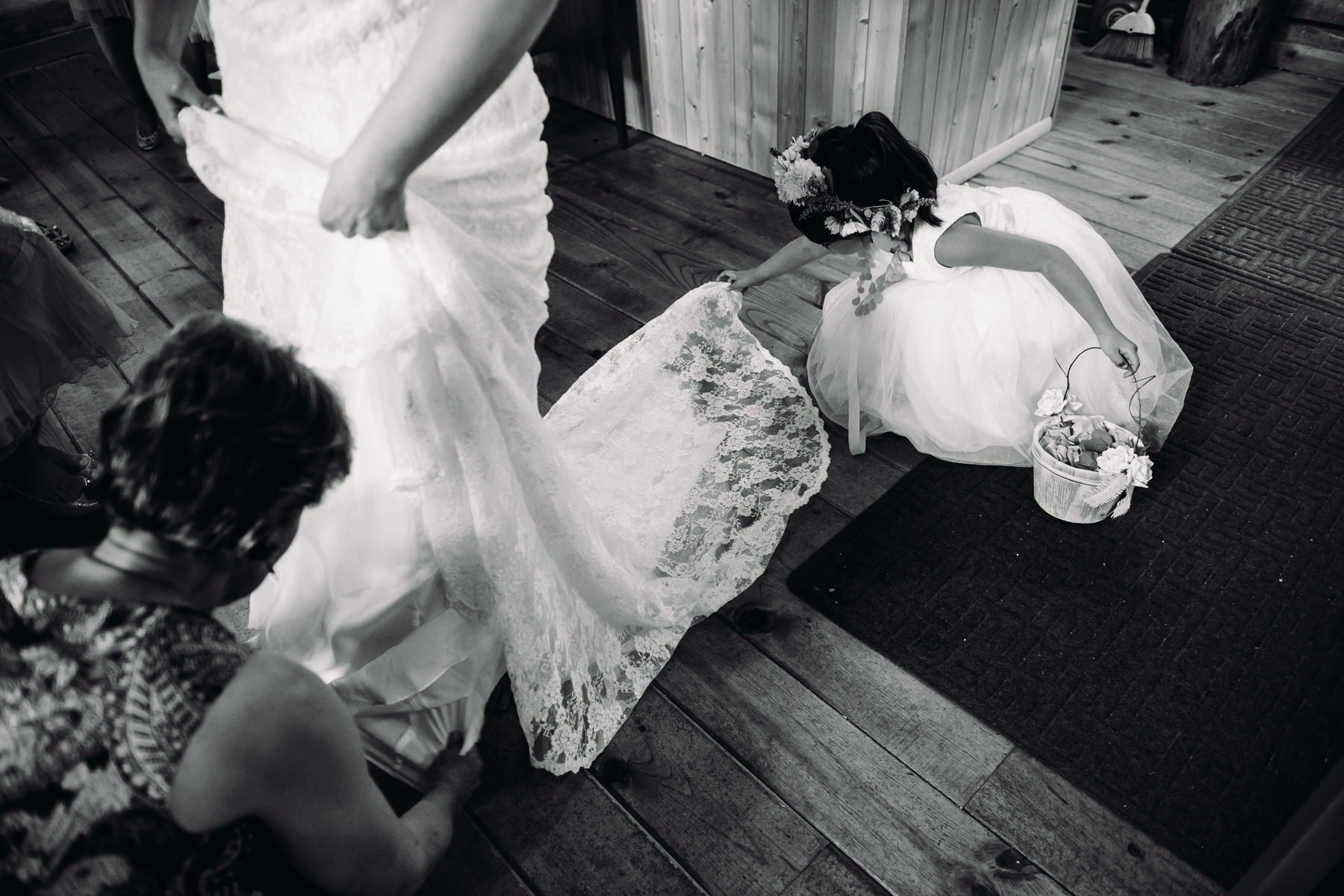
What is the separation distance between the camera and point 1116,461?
1.61 metres

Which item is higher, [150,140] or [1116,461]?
[1116,461]

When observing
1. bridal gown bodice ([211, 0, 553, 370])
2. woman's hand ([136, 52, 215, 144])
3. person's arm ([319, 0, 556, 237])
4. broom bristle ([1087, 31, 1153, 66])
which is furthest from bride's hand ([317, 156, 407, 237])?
broom bristle ([1087, 31, 1153, 66])

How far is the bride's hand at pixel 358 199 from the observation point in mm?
924

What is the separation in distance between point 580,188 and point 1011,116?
5.04ft

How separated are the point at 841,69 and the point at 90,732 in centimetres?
253

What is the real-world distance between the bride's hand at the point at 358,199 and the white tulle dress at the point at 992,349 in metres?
1.19

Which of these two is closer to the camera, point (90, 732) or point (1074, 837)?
point (90, 732)

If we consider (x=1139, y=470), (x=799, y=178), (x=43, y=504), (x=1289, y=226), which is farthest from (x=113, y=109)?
(x=1289, y=226)

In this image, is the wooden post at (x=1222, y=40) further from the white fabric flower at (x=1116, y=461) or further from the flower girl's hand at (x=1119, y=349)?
the white fabric flower at (x=1116, y=461)

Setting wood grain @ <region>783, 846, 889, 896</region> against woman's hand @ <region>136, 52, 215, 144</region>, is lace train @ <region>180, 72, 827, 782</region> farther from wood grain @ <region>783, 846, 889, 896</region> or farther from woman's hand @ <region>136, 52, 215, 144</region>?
wood grain @ <region>783, 846, 889, 896</region>

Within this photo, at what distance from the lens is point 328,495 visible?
130 cm

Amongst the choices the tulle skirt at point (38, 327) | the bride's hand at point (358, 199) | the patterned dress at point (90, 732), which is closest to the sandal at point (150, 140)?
the tulle skirt at point (38, 327)

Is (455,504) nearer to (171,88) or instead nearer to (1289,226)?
(171,88)

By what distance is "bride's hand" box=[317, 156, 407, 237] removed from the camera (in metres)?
0.92
